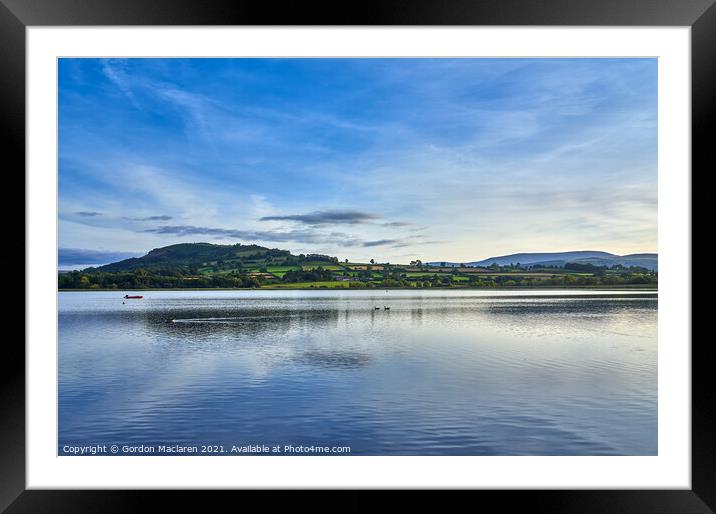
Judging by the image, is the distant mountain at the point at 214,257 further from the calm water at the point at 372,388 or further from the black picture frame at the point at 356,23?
the black picture frame at the point at 356,23

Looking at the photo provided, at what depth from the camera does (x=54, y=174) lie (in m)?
2.21

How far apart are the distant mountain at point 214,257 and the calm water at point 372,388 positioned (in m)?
12.3

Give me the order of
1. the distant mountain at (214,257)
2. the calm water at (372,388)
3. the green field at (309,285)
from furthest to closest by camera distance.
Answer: the green field at (309,285), the distant mountain at (214,257), the calm water at (372,388)

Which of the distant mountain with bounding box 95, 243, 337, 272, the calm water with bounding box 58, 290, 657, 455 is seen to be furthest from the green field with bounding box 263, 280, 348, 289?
the calm water with bounding box 58, 290, 657, 455

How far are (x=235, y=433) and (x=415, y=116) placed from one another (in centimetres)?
3197

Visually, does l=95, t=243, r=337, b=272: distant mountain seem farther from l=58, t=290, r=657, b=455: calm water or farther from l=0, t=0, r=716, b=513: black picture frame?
l=0, t=0, r=716, b=513: black picture frame

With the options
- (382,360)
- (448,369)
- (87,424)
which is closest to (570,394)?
(448,369)

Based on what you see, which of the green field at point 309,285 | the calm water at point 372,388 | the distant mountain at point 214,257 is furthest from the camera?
the green field at point 309,285

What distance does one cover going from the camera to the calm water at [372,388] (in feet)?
16.7

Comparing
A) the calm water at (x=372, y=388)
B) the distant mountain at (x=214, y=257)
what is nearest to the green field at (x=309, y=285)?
the distant mountain at (x=214, y=257)

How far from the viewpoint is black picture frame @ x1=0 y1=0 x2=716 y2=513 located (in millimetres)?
2035

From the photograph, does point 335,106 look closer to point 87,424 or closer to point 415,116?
point 415,116

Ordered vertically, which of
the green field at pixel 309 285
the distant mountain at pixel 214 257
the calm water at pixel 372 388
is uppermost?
the distant mountain at pixel 214 257

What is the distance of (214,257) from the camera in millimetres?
29719
